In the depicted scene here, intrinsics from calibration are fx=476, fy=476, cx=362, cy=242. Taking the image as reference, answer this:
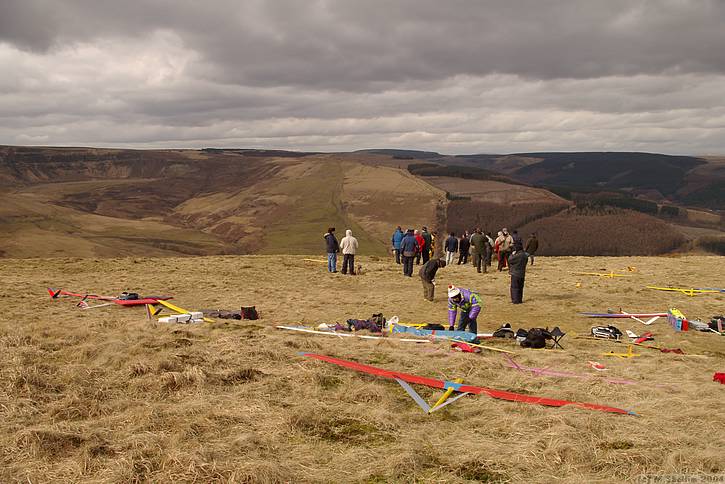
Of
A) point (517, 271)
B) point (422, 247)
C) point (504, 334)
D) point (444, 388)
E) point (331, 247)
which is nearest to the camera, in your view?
point (444, 388)

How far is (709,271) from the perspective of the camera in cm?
2542

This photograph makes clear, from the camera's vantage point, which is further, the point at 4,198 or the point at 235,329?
the point at 4,198

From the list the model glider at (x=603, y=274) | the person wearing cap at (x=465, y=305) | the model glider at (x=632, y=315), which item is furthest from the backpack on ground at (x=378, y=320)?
the model glider at (x=603, y=274)

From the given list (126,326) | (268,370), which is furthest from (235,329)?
(268,370)

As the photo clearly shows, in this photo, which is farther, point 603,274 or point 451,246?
point 451,246

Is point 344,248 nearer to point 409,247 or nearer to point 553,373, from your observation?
point 409,247

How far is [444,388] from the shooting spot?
8.77 metres

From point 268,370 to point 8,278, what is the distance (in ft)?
56.6

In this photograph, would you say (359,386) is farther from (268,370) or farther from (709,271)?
(709,271)

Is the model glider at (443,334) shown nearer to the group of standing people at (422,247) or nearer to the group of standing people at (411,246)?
the group of standing people at (422,247)

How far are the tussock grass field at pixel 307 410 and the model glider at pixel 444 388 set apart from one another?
197mm

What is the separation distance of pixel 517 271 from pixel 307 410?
39.8 feet

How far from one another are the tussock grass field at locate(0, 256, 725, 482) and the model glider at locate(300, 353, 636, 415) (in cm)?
20

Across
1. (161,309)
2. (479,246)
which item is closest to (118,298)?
(161,309)
